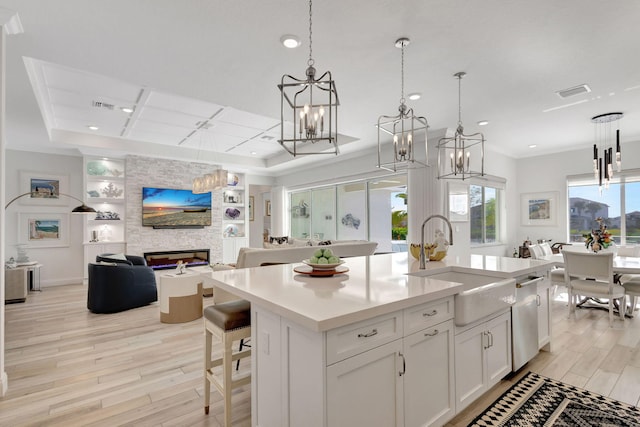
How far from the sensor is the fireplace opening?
7.25 metres

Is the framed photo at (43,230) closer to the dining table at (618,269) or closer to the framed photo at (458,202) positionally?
the framed photo at (458,202)

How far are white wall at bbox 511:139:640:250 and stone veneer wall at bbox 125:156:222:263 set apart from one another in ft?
24.4

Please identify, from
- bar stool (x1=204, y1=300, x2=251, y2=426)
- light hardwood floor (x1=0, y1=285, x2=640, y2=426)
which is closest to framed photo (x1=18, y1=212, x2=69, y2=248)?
light hardwood floor (x1=0, y1=285, x2=640, y2=426)

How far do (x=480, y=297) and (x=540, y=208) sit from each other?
648 cm

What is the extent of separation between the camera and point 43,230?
6.57 metres

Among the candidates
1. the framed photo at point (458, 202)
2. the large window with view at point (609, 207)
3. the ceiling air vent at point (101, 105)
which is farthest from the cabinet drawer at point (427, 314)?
the large window with view at point (609, 207)

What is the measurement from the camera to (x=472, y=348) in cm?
205

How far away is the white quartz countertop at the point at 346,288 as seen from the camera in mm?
1319

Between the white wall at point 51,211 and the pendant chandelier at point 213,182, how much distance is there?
9.35ft

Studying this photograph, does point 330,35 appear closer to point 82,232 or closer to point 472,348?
point 472,348

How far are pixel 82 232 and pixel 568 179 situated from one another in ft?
34.5

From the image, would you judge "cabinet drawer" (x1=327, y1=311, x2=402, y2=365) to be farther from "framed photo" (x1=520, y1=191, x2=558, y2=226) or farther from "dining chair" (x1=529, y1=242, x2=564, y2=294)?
"framed photo" (x1=520, y1=191, x2=558, y2=226)

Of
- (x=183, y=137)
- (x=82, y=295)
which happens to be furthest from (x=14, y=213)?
(x=183, y=137)

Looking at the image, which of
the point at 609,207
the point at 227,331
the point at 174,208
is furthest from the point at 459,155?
the point at 174,208
